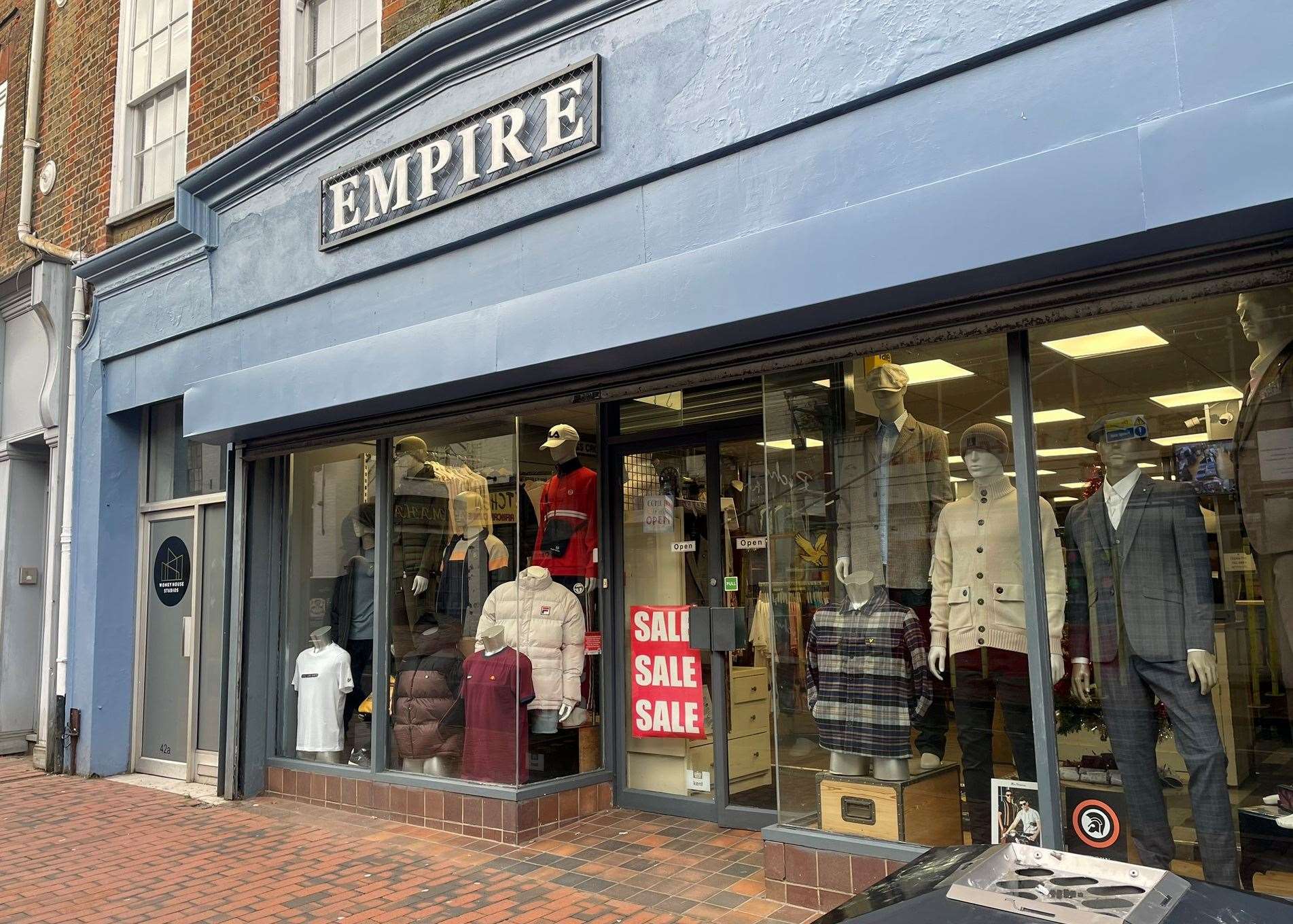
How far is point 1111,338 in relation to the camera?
165 inches

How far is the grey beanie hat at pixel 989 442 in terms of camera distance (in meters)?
→ 4.52

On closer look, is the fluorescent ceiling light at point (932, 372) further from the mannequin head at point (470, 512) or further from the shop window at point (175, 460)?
the shop window at point (175, 460)

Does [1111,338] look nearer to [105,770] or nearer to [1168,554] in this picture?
[1168,554]

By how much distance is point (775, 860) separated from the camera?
4.98 metres

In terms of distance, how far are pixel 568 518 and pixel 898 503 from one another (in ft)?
8.31

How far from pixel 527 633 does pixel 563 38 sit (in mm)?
3712

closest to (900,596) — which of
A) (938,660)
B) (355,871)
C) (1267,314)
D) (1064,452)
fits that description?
(938,660)

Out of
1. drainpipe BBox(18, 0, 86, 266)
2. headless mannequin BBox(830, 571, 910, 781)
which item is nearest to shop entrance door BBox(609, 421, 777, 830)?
headless mannequin BBox(830, 571, 910, 781)

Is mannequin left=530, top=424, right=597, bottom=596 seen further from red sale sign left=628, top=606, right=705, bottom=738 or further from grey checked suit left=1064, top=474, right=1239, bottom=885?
grey checked suit left=1064, top=474, right=1239, bottom=885

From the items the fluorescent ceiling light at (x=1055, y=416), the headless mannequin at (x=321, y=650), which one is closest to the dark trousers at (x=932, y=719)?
the fluorescent ceiling light at (x=1055, y=416)

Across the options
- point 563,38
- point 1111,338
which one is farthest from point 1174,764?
point 563,38

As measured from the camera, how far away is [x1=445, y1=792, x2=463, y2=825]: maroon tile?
21.0 ft

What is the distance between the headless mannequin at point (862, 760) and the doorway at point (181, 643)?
5322mm

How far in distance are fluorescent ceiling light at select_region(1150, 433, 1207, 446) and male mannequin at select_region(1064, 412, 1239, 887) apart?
0.20 ft
